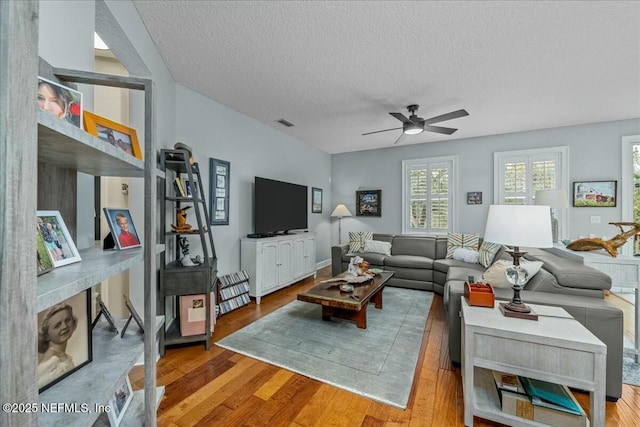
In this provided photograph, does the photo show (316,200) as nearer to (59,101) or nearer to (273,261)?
(273,261)

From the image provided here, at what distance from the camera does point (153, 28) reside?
2107mm

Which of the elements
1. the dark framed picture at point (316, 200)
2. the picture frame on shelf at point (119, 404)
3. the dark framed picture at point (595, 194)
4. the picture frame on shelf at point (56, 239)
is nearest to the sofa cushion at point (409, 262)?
the dark framed picture at point (316, 200)

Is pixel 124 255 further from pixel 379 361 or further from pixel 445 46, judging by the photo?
pixel 445 46

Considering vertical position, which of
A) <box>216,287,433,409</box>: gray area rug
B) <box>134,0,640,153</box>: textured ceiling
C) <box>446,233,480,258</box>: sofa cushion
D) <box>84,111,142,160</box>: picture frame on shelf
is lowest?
<box>216,287,433,409</box>: gray area rug

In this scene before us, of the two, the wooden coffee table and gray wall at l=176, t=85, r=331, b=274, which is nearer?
the wooden coffee table

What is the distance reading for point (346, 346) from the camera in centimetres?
A: 240

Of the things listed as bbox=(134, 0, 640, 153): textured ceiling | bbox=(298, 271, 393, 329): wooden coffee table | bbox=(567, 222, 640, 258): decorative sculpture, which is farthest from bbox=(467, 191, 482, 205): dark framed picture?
bbox=(298, 271, 393, 329): wooden coffee table

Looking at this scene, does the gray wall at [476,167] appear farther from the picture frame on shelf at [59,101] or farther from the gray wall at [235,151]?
the picture frame on shelf at [59,101]

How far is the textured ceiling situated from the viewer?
6.31 feet

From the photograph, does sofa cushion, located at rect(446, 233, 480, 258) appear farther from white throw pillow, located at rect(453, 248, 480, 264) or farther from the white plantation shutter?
the white plantation shutter

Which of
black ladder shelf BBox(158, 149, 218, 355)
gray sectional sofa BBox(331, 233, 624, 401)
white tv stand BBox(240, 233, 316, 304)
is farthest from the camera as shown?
white tv stand BBox(240, 233, 316, 304)

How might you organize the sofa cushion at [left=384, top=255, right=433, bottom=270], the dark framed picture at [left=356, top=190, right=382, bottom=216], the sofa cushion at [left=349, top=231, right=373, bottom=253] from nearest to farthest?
the sofa cushion at [left=384, top=255, right=433, bottom=270] < the sofa cushion at [left=349, top=231, right=373, bottom=253] < the dark framed picture at [left=356, top=190, right=382, bottom=216]

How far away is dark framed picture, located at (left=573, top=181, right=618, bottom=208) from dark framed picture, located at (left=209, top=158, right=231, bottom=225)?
5613 mm

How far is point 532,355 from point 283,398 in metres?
1.52
